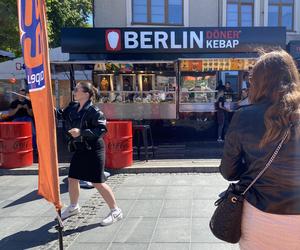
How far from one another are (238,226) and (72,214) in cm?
340

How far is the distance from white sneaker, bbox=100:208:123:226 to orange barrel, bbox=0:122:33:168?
383 cm

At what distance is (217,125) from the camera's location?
457 inches

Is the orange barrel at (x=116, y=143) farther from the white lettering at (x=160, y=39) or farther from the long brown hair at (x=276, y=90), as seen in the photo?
the long brown hair at (x=276, y=90)

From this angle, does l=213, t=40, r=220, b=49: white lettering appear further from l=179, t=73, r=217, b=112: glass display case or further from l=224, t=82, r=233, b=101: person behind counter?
l=224, t=82, r=233, b=101: person behind counter

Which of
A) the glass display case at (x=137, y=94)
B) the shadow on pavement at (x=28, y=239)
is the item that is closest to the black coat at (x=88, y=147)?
the shadow on pavement at (x=28, y=239)

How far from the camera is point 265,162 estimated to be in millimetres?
2041

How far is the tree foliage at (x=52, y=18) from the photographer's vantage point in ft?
59.3

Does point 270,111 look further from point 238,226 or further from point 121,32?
point 121,32

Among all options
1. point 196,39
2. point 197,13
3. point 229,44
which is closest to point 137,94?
point 196,39

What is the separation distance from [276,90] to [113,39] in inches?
390

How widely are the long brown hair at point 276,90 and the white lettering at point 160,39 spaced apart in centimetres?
946

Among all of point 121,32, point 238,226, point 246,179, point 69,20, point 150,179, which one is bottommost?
Result: point 150,179

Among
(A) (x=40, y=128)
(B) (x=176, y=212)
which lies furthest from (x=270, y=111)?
(B) (x=176, y=212)

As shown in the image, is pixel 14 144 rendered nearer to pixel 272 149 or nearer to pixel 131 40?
pixel 131 40
